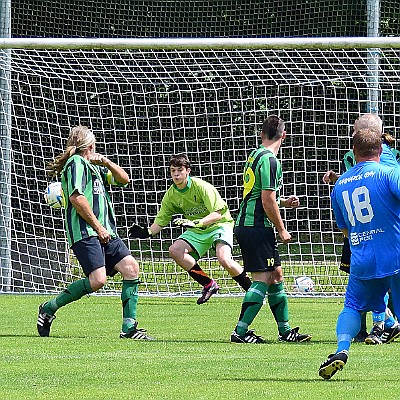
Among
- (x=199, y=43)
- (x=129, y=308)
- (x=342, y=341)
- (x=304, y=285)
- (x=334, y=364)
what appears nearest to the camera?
(x=334, y=364)

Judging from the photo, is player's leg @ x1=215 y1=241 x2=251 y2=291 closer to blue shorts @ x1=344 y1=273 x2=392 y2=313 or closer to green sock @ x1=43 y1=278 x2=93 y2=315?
green sock @ x1=43 y1=278 x2=93 y2=315

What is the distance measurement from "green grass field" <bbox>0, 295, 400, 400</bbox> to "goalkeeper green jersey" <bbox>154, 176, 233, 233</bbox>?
137 centimetres

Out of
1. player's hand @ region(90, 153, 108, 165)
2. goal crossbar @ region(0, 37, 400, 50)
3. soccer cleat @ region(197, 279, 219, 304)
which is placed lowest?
soccer cleat @ region(197, 279, 219, 304)

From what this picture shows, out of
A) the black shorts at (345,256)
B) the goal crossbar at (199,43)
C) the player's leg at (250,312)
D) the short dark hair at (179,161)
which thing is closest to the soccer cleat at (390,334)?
the black shorts at (345,256)

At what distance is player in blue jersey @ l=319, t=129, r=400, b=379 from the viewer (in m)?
7.20

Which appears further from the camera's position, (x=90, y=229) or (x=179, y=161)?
(x=179, y=161)

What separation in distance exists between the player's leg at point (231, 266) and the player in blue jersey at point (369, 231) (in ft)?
18.0

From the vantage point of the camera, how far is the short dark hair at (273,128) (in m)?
9.74

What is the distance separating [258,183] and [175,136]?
6468mm

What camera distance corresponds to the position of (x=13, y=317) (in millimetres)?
12203

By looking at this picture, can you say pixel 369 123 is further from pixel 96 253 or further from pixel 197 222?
pixel 197 222

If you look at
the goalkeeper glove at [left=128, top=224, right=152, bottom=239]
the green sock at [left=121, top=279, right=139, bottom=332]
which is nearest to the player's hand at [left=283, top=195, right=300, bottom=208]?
the green sock at [left=121, top=279, right=139, bottom=332]

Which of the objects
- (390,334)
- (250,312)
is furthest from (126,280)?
(390,334)

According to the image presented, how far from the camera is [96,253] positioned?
10000mm
